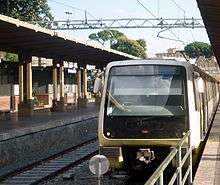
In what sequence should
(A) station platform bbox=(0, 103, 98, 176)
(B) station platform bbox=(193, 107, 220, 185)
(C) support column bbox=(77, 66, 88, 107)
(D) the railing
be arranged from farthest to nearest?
(C) support column bbox=(77, 66, 88, 107), (A) station platform bbox=(0, 103, 98, 176), (B) station platform bbox=(193, 107, 220, 185), (D) the railing

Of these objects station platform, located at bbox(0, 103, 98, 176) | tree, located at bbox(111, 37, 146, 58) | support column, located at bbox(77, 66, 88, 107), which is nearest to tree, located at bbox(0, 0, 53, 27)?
support column, located at bbox(77, 66, 88, 107)

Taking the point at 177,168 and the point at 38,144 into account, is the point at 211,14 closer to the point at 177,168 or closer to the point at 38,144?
the point at 177,168

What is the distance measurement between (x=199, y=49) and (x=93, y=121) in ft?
359

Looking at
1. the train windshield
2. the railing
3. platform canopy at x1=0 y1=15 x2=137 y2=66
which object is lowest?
the railing

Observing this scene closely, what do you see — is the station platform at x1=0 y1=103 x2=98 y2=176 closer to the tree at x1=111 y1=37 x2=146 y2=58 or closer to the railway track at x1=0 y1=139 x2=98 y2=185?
the railway track at x1=0 y1=139 x2=98 y2=185

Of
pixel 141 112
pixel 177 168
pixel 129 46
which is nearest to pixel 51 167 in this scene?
pixel 141 112

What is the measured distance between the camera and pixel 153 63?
11.0 metres

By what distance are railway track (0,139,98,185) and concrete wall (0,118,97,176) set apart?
672 millimetres

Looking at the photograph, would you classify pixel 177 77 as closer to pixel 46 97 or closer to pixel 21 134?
pixel 21 134

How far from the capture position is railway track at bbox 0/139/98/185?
42.0ft

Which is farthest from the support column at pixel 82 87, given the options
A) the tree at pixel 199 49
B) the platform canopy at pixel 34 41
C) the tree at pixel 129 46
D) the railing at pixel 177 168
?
the tree at pixel 199 49

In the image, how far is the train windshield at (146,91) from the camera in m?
10.6

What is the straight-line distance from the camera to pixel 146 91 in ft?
35.6

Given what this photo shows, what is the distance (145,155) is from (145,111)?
0.85 m
